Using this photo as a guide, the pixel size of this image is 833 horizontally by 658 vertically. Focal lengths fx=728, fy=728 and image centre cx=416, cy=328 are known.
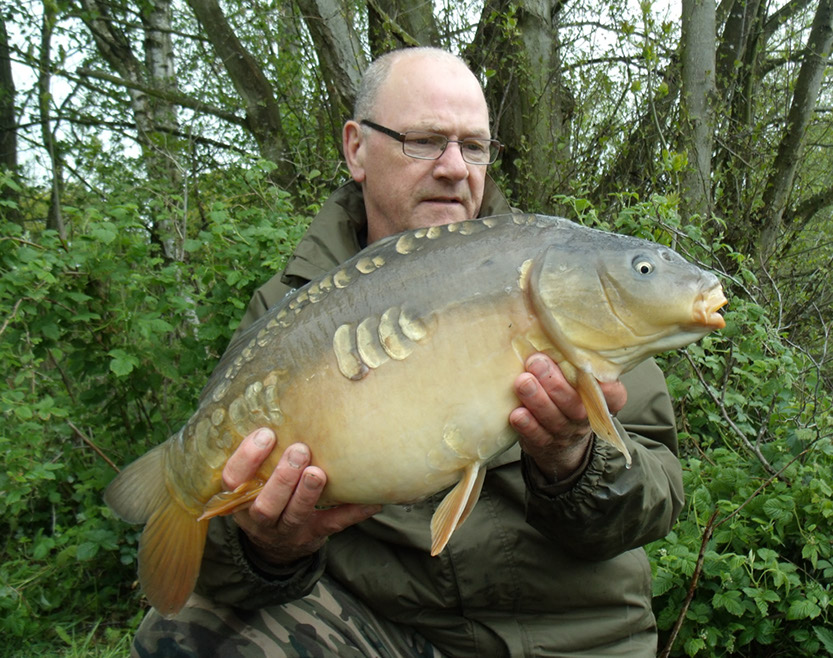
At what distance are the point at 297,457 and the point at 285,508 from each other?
15cm

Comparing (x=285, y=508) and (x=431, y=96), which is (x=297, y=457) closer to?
(x=285, y=508)

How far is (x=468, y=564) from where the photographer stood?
142cm

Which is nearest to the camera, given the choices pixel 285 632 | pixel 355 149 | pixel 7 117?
pixel 285 632

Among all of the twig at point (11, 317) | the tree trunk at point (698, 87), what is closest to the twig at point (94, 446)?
the twig at point (11, 317)

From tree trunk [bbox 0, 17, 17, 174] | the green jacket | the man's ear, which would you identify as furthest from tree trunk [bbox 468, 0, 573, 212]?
tree trunk [bbox 0, 17, 17, 174]

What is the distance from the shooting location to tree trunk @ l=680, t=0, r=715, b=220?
12.6ft

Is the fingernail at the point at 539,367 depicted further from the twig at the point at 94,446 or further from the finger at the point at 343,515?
the twig at the point at 94,446

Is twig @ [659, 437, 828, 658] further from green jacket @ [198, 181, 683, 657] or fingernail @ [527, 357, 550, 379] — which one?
fingernail @ [527, 357, 550, 379]

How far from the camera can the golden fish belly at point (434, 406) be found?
100 centimetres

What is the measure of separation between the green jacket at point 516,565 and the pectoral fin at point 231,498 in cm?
21

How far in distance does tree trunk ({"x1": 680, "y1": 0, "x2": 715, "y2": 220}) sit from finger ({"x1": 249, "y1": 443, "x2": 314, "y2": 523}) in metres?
3.26

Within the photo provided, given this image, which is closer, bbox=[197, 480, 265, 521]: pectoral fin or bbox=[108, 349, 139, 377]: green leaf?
bbox=[197, 480, 265, 521]: pectoral fin

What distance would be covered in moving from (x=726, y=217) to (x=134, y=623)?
11.7 ft

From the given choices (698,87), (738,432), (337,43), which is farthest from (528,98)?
(738,432)
